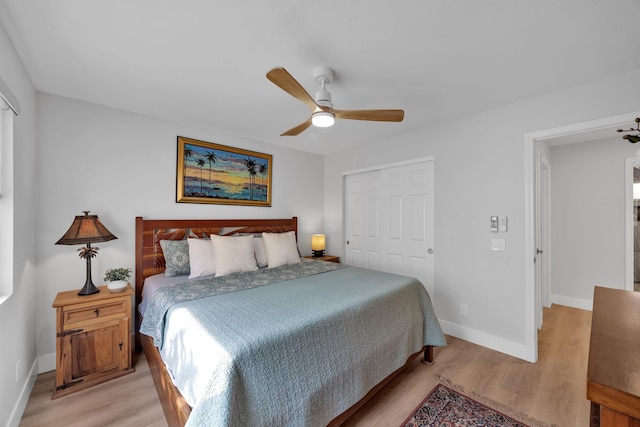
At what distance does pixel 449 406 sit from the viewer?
6.31 feet

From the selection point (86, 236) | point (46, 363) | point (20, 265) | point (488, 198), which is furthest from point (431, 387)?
point (46, 363)

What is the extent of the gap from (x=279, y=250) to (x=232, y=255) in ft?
1.94

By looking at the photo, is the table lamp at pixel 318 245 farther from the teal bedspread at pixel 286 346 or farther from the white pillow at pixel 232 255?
the teal bedspread at pixel 286 346

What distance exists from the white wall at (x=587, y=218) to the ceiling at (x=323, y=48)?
2134 millimetres

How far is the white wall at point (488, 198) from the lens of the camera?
7.57 ft

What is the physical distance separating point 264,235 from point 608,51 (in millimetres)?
3265

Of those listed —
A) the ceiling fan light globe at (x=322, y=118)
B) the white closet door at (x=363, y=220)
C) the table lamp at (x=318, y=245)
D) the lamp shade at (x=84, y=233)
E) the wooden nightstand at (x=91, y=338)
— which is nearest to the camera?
the ceiling fan light globe at (x=322, y=118)

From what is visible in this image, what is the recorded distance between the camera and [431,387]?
2.14 metres

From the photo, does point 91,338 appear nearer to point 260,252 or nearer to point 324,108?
point 260,252

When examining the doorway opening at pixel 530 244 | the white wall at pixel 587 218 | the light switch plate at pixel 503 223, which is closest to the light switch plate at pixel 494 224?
the light switch plate at pixel 503 223

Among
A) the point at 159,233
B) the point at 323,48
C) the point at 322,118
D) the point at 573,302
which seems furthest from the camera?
the point at 573,302

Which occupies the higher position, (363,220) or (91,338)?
(363,220)

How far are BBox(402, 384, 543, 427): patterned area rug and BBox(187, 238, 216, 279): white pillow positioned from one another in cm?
205

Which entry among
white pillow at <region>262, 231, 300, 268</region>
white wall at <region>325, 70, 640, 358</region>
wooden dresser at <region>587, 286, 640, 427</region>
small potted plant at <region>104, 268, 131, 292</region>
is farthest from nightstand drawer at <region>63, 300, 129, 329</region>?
white wall at <region>325, 70, 640, 358</region>
